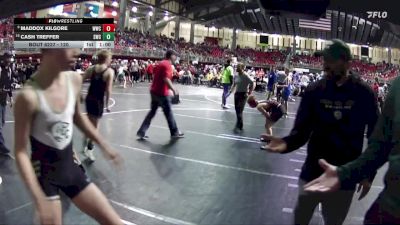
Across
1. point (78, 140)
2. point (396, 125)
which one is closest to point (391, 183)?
point (396, 125)

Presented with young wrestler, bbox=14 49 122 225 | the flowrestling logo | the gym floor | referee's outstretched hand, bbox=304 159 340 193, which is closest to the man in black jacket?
referee's outstretched hand, bbox=304 159 340 193

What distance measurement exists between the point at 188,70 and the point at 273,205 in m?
29.9

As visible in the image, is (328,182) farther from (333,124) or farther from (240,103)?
(240,103)

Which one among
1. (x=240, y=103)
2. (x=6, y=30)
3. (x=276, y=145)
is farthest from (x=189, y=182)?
(x=6, y=30)

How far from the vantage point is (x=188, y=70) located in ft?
114

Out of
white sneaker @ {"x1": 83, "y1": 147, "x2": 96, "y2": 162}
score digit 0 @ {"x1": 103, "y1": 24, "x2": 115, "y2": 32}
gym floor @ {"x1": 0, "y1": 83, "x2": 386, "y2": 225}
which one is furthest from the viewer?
score digit 0 @ {"x1": 103, "y1": 24, "x2": 115, "y2": 32}

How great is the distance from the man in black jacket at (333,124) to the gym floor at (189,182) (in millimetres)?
1559

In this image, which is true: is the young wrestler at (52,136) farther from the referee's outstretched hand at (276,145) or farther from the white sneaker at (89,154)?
the white sneaker at (89,154)

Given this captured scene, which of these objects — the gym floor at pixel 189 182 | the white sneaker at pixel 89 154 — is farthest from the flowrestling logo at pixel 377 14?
the white sneaker at pixel 89 154

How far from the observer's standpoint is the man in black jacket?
3098 millimetres
